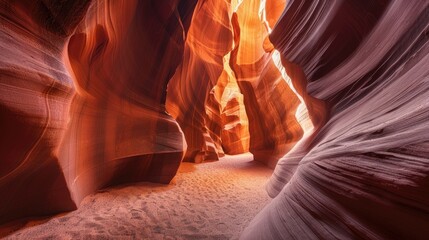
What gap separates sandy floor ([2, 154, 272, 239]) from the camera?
2.59 m

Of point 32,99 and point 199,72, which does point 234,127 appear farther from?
point 32,99

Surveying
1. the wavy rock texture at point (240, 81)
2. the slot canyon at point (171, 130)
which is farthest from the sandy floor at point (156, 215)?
the wavy rock texture at point (240, 81)

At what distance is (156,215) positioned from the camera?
10.8 ft

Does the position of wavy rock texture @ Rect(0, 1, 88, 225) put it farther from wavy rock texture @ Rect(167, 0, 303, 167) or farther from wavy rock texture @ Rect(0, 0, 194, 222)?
wavy rock texture @ Rect(167, 0, 303, 167)

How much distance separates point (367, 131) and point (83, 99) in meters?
3.79

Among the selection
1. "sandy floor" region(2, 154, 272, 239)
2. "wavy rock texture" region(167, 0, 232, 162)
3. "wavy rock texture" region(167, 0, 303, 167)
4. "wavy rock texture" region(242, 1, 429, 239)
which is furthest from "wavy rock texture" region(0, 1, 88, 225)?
"wavy rock texture" region(167, 0, 232, 162)

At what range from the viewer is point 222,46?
11203 mm

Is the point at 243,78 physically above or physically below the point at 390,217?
above

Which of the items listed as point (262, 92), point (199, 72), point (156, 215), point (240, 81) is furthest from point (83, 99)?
point (240, 81)

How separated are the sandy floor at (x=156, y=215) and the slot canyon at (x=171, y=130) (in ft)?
0.09

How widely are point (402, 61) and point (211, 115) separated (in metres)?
12.8

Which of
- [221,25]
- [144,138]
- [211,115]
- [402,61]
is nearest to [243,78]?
[221,25]

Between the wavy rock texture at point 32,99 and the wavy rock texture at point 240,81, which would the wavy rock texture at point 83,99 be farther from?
the wavy rock texture at point 240,81

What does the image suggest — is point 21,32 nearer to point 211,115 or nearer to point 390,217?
point 390,217
